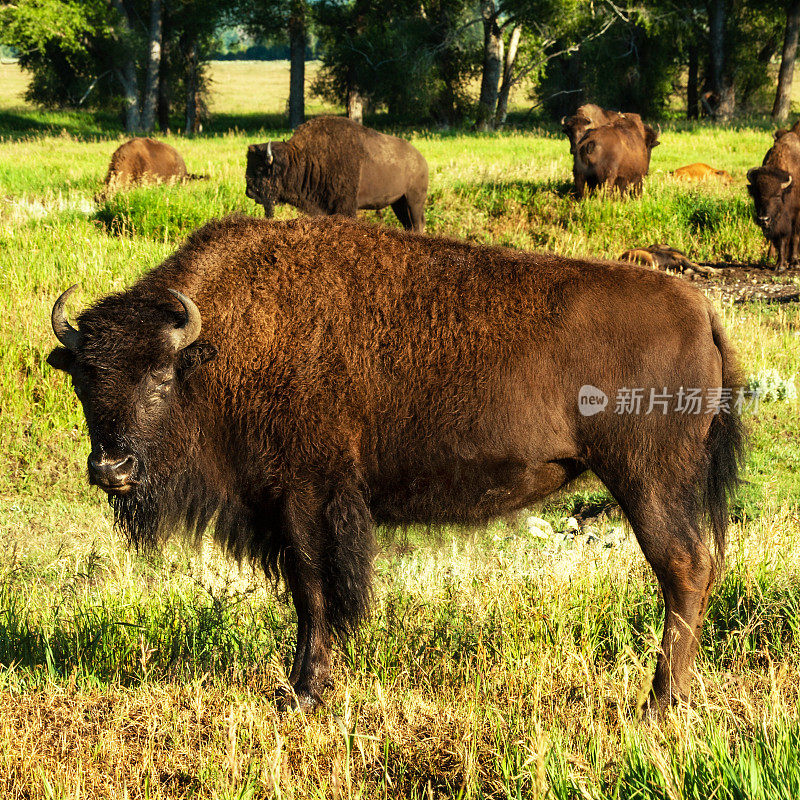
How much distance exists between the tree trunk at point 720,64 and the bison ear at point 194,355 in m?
38.1

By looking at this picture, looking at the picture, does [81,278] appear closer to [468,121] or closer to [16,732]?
[16,732]

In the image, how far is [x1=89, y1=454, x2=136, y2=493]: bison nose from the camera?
3.61m

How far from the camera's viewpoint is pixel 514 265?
158 inches

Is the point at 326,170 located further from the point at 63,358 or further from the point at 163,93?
the point at 163,93

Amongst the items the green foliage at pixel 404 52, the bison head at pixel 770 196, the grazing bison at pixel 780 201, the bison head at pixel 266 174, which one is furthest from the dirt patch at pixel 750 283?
the green foliage at pixel 404 52

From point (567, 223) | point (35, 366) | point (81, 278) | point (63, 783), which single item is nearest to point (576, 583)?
point (63, 783)

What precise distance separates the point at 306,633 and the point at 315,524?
499 mm

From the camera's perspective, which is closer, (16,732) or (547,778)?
(547,778)

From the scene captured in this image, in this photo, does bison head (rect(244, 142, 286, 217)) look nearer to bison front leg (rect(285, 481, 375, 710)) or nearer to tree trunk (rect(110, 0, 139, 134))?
bison front leg (rect(285, 481, 375, 710))

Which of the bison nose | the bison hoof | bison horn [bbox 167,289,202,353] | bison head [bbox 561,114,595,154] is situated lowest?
the bison hoof

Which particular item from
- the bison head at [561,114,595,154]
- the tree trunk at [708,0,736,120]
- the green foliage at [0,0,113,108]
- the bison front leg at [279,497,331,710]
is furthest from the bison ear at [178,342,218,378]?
the tree trunk at [708,0,736,120]

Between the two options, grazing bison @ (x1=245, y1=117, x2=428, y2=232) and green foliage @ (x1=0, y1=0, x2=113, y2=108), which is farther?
green foliage @ (x1=0, y1=0, x2=113, y2=108)

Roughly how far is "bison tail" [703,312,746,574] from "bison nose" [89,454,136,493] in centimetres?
251

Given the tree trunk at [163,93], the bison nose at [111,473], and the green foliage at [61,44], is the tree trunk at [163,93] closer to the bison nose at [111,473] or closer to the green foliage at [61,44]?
the green foliage at [61,44]
